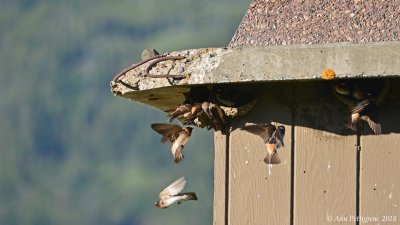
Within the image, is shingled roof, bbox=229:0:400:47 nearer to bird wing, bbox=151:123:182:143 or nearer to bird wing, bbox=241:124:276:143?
bird wing, bbox=241:124:276:143

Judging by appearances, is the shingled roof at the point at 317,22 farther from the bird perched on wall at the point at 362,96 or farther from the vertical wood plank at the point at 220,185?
the vertical wood plank at the point at 220,185

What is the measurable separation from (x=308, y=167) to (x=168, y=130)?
2.98ft

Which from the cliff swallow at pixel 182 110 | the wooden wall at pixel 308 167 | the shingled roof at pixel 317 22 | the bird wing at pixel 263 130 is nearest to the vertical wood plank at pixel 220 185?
the wooden wall at pixel 308 167

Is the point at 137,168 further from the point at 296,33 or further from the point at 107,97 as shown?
the point at 296,33

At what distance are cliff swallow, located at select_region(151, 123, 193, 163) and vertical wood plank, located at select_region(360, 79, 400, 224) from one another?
1.01 meters

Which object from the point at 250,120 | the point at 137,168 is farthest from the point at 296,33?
the point at 137,168

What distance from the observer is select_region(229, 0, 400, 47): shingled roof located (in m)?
3.94

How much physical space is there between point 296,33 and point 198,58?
1.45ft

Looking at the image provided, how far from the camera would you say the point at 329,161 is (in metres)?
3.91

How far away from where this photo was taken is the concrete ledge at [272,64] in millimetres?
3561

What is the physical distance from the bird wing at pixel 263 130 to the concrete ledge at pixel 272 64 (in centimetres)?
29

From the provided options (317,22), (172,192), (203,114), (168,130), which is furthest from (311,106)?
(172,192)

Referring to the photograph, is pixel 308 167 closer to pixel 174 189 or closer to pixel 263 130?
pixel 263 130

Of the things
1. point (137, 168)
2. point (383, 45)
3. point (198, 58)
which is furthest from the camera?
point (137, 168)
